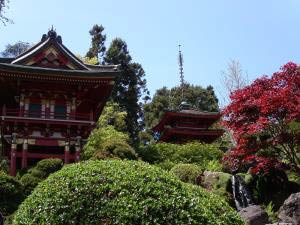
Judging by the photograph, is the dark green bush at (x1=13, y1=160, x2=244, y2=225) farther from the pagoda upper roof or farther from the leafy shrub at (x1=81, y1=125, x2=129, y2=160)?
the pagoda upper roof

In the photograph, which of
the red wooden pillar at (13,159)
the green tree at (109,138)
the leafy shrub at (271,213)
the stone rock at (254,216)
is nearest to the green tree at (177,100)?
the green tree at (109,138)

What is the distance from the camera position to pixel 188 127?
38.2 metres

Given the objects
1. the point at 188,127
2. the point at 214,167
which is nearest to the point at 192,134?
the point at 188,127

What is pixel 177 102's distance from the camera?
56.5m

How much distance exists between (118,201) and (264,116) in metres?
14.7

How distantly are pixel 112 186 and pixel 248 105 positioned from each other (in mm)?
14974

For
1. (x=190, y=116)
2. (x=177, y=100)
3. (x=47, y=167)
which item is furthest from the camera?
(x=177, y=100)

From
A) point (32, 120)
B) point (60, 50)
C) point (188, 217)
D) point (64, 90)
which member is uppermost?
point (60, 50)

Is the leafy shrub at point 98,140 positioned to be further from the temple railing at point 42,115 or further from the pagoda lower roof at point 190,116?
the pagoda lower roof at point 190,116

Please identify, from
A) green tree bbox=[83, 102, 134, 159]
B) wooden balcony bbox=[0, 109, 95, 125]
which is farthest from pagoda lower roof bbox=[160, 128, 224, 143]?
wooden balcony bbox=[0, 109, 95, 125]

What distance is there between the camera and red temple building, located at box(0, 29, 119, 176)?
24.2 m

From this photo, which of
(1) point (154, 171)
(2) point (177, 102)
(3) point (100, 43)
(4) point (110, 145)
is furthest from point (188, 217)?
(2) point (177, 102)

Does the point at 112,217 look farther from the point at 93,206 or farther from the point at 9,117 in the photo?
the point at 9,117

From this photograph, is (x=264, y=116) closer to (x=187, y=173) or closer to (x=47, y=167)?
(x=187, y=173)
